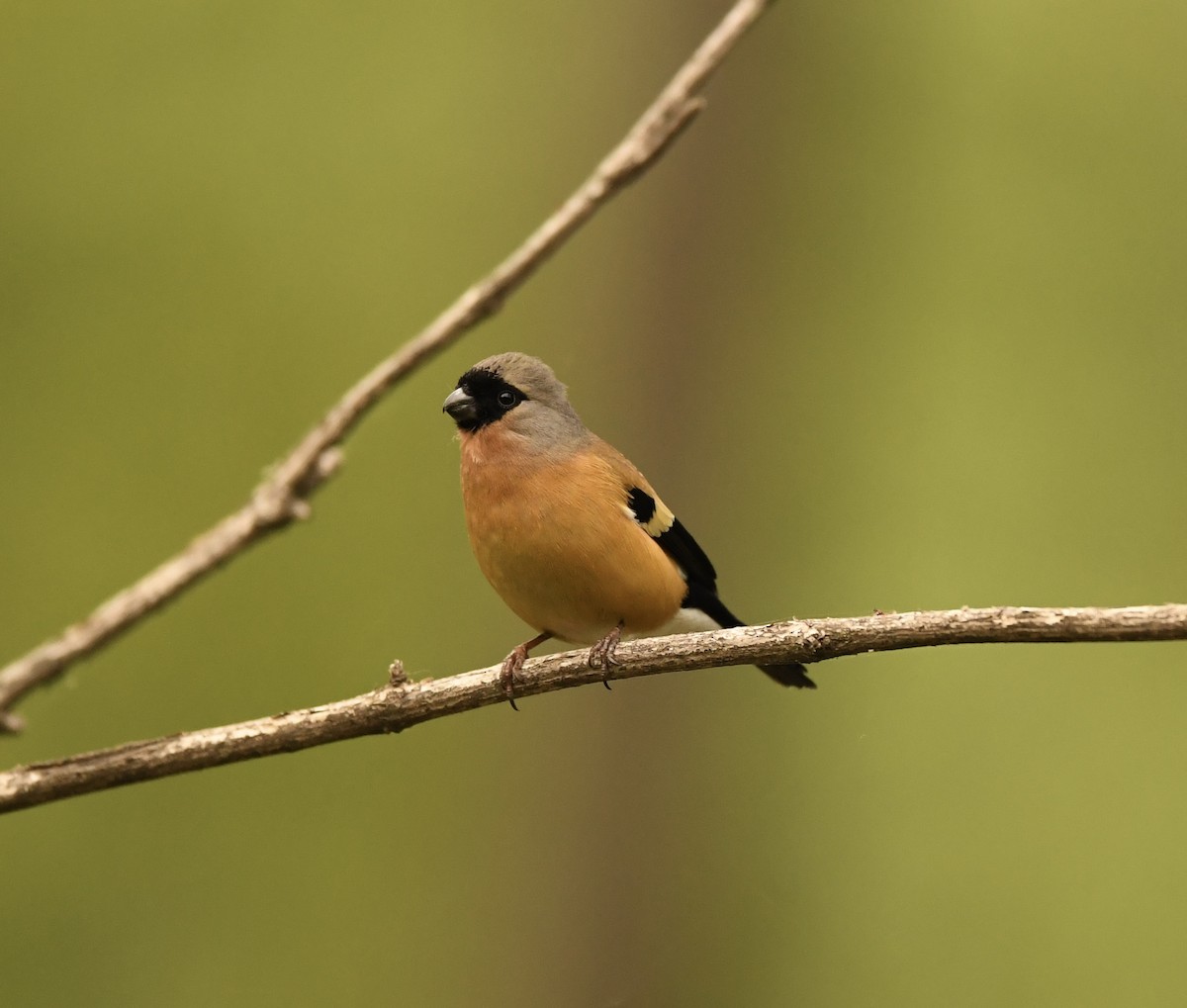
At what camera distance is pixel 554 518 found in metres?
2.20

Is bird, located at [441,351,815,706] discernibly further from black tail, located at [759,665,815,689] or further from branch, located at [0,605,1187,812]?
branch, located at [0,605,1187,812]

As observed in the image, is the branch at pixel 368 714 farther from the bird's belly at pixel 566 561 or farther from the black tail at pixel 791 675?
the black tail at pixel 791 675

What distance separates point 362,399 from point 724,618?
915 millimetres

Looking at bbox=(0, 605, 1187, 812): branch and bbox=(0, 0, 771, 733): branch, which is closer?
bbox=(0, 605, 1187, 812): branch

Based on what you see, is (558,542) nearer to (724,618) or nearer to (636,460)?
(724,618)

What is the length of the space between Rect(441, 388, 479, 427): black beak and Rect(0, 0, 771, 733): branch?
0.09 m

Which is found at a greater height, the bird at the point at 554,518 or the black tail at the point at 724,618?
the bird at the point at 554,518

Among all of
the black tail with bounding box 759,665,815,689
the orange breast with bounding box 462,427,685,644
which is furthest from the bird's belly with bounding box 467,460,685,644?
the black tail with bounding box 759,665,815,689

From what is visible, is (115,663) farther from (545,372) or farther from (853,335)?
(853,335)

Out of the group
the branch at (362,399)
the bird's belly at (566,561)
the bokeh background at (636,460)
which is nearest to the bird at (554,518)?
the bird's belly at (566,561)

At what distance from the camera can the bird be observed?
2203 mm

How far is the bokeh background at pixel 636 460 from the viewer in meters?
3.69

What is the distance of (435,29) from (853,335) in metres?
2.08

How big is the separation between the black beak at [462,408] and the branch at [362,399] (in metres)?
0.09
